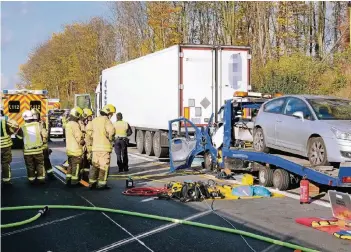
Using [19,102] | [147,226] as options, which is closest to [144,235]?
[147,226]

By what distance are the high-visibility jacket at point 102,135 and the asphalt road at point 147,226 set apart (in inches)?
37.7

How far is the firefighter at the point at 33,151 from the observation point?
11477mm

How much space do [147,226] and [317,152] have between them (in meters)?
3.97

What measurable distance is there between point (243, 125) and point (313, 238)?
6.14m

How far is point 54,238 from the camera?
677cm

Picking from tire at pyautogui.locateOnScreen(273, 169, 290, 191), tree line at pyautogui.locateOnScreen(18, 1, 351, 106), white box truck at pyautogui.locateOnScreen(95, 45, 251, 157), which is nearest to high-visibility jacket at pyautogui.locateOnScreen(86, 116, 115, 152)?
tire at pyautogui.locateOnScreen(273, 169, 290, 191)

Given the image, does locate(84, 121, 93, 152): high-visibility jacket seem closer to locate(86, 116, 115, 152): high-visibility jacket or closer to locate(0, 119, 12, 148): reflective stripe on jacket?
locate(86, 116, 115, 152): high-visibility jacket

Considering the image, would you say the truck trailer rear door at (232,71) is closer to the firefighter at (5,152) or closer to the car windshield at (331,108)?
the car windshield at (331,108)

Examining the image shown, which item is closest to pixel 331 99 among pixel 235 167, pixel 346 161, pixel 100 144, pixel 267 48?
pixel 346 161

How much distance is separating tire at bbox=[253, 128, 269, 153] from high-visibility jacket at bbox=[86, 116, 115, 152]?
3.44 meters

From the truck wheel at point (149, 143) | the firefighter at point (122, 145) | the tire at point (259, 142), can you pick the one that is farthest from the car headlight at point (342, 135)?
the truck wheel at point (149, 143)

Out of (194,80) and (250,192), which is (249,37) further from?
(250,192)

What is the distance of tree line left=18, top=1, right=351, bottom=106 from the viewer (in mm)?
25484

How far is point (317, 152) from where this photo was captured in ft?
31.6
